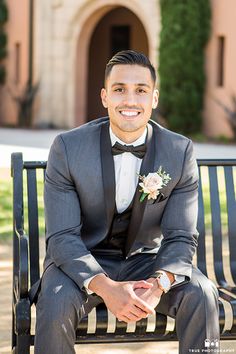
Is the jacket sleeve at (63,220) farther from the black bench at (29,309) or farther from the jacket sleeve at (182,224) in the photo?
the jacket sleeve at (182,224)

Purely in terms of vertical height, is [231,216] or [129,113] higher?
[129,113]

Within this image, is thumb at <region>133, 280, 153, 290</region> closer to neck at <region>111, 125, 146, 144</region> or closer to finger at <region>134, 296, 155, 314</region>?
finger at <region>134, 296, 155, 314</region>

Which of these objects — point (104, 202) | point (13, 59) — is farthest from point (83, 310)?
point (13, 59)

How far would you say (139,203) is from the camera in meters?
3.52

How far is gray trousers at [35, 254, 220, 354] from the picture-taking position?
306 cm

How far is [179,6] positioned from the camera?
1753cm

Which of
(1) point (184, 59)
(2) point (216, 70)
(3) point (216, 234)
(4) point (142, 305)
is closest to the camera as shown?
(4) point (142, 305)

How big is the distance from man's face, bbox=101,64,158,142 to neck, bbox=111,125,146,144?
2cm

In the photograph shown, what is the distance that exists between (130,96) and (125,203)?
19.5 inches

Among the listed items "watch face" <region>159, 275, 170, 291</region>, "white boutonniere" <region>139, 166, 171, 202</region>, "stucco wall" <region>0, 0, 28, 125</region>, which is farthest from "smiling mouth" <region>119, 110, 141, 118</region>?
"stucco wall" <region>0, 0, 28, 125</region>

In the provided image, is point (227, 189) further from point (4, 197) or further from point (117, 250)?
point (4, 197)

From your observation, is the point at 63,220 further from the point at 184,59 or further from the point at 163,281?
the point at 184,59

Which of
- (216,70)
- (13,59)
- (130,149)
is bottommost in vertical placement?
(130,149)

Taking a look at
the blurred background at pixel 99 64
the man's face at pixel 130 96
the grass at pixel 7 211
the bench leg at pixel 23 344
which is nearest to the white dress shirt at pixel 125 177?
the man's face at pixel 130 96
